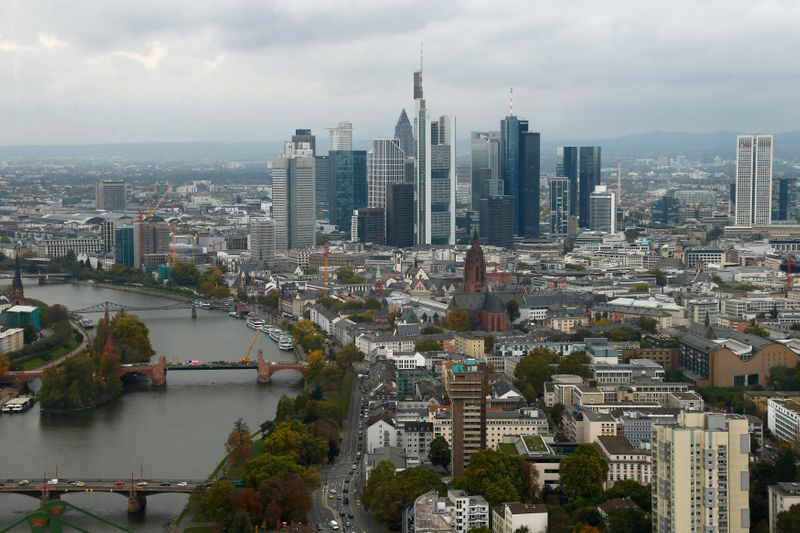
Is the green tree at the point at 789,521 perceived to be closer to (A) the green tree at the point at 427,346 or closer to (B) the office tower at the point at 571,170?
(A) the green tree at the point at 427,346

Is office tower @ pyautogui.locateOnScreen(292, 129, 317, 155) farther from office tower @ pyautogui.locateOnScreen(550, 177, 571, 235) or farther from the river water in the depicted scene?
the river water

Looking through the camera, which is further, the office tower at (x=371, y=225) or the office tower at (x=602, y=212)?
the office tower at (x=602, y=212)

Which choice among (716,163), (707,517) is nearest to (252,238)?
(707,517)

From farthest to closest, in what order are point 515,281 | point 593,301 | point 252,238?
1. point 252,238
2. point 515,281
3. point 593,301

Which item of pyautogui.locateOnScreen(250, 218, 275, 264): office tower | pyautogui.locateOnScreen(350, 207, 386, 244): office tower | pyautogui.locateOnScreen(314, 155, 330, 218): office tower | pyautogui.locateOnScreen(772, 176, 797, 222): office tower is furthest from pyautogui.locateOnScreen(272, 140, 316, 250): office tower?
pyautogui.locateOnScreen(772, 176, 797, 222): office tower

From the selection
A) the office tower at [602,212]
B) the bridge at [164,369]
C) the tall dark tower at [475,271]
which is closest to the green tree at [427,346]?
the bridge at [164,369]

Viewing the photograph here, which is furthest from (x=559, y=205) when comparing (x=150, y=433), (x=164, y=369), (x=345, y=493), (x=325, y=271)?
(x=345, y=493)

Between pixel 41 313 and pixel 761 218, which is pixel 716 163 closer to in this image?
pixel 761 218
